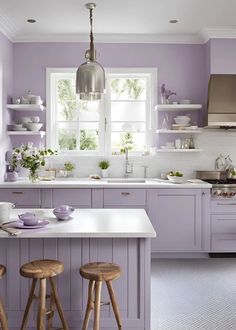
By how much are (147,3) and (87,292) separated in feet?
9.62

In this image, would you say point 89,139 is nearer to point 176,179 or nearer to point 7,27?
point 176,179

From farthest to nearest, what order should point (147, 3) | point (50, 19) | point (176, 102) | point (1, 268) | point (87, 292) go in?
point (176, 102) < point (50, 19) < point (147, 3) < point (87, 292) < point (1, 268)

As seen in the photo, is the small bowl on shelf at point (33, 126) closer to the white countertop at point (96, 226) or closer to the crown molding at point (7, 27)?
the crown molding at point (7, 27)

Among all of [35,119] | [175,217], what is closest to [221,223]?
[175,217]

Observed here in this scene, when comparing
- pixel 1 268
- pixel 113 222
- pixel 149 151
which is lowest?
pixel 1 268

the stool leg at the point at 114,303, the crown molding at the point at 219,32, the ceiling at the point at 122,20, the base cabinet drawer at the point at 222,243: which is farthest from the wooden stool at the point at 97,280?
the crown molding at the point at 219,32

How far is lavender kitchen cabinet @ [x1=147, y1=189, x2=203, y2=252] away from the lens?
492 centimetres

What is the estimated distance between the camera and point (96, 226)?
109 inches

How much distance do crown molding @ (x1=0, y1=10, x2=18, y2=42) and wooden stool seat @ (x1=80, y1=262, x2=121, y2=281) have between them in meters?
3.16

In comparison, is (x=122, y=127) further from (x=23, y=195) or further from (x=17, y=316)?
(x=17, y=316)

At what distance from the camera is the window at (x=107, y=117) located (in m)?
5.70

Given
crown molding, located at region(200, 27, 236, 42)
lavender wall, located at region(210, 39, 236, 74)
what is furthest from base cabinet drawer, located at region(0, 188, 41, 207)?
crown molding, located at region(200, 27, 236, 42)

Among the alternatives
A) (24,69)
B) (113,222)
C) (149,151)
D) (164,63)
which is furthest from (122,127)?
(113,222)

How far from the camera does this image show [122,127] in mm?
5703
